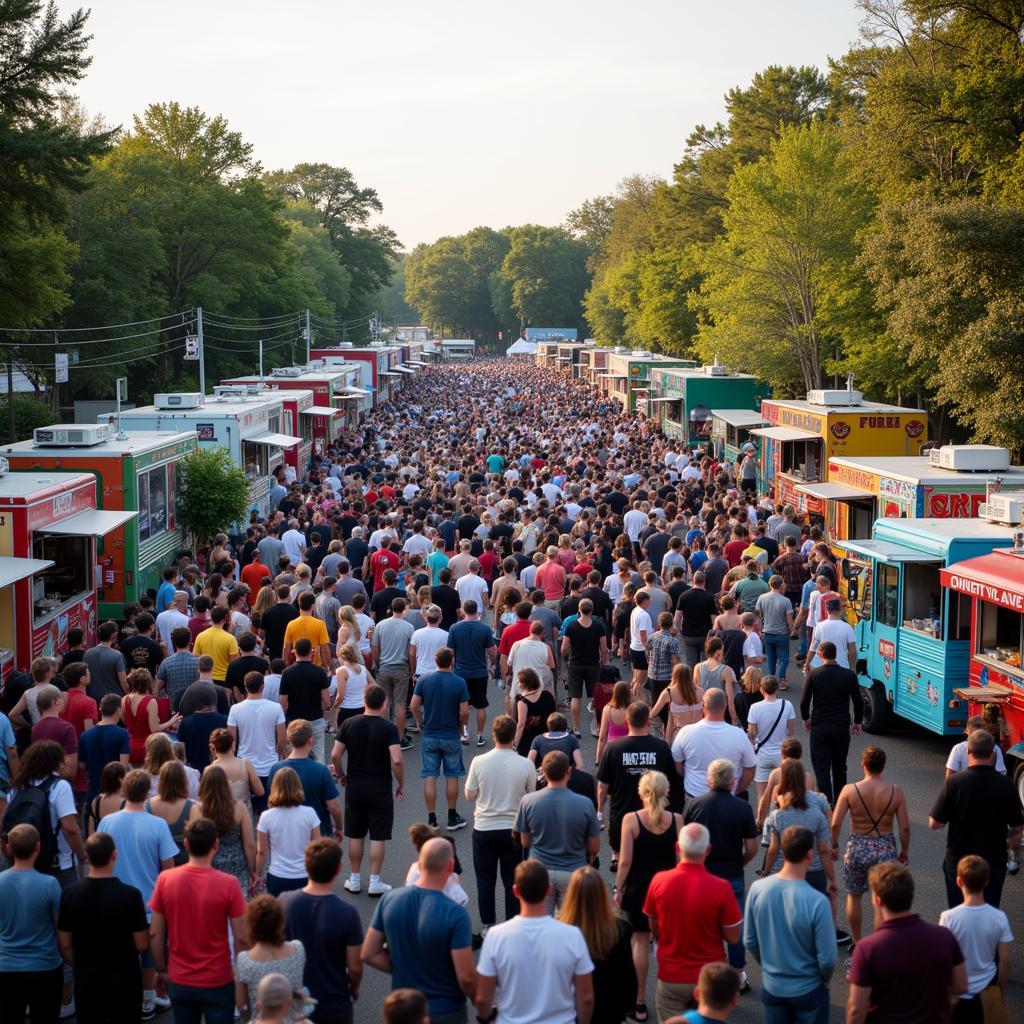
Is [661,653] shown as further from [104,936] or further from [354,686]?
[104,936]

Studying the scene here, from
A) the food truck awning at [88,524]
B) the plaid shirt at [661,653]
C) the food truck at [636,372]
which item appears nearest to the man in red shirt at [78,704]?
the plaid shirt at [661,653]

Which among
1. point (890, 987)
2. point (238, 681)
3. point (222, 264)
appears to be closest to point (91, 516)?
point (238, 681)

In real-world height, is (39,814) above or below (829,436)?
below

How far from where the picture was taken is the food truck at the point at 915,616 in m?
12.1

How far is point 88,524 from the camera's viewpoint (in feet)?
51.2

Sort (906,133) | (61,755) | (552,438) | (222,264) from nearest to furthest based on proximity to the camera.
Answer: (61,755), (906,133), (552,438), (222,264)

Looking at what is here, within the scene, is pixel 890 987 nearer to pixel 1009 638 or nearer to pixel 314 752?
pixel 314 752

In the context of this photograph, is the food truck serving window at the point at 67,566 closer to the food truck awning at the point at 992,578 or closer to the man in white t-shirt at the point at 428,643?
the man in white t-shirt at the point at 428,643

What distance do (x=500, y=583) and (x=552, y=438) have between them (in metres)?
24.9

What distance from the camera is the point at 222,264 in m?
62.0

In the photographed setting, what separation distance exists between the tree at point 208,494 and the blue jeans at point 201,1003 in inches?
610

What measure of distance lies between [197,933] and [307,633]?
5.64 metres

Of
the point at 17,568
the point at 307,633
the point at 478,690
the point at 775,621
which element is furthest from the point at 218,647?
the point at 775,621

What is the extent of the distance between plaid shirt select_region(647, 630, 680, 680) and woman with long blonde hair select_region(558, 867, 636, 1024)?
231 inches
